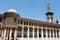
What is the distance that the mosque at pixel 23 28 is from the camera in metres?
21.9

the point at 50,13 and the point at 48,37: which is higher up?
the point at 50,13

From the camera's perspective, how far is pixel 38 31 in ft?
109

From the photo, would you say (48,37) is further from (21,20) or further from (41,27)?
(21,20)

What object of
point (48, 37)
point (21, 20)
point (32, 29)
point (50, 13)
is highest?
point (50, 13)

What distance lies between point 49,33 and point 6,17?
757 inches

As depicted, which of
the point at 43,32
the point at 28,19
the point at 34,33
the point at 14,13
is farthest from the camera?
the point at 43,32

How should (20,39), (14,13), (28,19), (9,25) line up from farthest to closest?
(28,19), (20,39), (14,13), (9,25)

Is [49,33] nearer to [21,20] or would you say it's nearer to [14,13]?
[21,20]

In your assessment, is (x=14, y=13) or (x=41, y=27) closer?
(x=14, y=13)

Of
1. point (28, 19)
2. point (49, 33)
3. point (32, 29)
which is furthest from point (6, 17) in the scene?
point (49, 33)

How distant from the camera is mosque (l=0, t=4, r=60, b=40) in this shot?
21.9 m

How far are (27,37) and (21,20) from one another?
5.05 metres

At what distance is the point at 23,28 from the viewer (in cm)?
2958

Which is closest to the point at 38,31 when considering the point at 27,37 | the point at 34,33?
the point at 34,33
